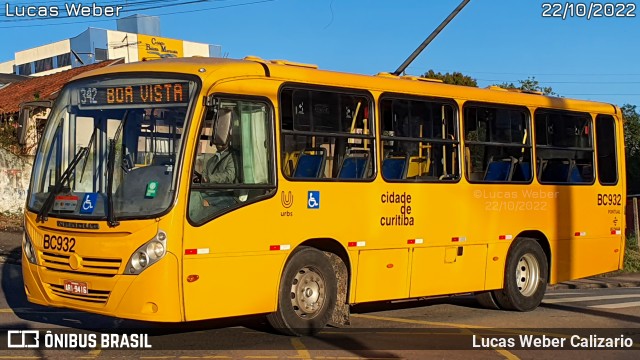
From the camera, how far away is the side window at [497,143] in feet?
39.3

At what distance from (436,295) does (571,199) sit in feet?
11.3

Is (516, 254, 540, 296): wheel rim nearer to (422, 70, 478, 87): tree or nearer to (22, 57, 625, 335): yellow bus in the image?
(22, 57, 625, 335): yellow bus

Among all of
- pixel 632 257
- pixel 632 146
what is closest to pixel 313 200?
pixel 632 257

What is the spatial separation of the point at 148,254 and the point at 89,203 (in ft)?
3.12

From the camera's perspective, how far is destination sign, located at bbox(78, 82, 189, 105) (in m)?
8.86

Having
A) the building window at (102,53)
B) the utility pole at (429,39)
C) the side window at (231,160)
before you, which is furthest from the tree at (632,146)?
the building window at (102,53)

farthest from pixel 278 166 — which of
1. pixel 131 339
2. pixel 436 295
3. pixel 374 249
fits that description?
pixel 436 295

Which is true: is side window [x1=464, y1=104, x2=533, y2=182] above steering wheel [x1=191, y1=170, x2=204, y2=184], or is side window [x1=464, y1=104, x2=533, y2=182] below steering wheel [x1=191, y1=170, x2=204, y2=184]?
above

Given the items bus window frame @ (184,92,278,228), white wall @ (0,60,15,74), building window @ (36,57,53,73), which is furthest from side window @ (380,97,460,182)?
white wall @ (0,60,15,74)

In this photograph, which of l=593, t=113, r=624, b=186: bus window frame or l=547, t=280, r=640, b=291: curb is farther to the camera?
l=547, t=280, r=640, b=291: curb

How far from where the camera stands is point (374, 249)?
34.2 feet

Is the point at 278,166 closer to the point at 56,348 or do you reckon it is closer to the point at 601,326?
the point at 56,348

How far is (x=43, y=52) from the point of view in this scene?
11475 centimetres

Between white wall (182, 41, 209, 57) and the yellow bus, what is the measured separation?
97.2 metres
